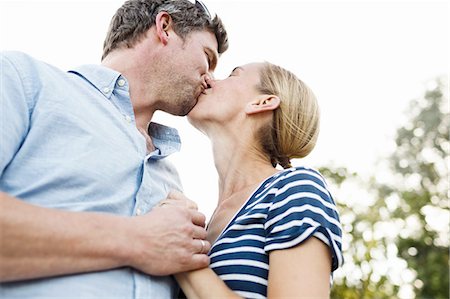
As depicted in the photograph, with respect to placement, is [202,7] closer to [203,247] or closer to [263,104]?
[263,104]

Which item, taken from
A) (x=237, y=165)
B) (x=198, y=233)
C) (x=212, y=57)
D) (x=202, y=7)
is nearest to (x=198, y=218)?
(x=198, y=233)

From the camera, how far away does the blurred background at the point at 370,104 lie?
731 centimetres

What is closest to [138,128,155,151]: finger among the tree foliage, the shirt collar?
the shirt collar

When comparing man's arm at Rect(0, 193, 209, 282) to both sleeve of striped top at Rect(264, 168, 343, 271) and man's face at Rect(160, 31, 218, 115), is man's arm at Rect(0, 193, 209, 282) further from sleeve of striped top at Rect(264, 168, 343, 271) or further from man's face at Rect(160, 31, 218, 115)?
man's face at Rect(160, 31, 218, 115)

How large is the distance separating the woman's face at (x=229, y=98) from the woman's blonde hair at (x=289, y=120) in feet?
0.17

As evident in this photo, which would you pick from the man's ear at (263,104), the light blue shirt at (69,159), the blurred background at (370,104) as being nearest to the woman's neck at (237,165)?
the man's ear at (263,104)

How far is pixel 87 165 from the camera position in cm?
177

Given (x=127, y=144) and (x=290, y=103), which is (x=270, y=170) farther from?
(x=127, y=144)

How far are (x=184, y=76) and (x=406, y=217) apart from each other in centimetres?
1195

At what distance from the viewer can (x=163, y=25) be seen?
2660mm

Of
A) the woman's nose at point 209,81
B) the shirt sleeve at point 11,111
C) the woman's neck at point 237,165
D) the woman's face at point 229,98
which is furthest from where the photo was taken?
the woman's nose at point 209,81

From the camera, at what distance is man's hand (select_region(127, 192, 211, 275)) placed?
168 cm

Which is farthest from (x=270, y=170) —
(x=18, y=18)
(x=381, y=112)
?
(x=381, y=112)

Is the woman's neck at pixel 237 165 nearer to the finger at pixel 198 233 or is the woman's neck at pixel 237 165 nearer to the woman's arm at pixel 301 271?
the finger at pixel 198 233
